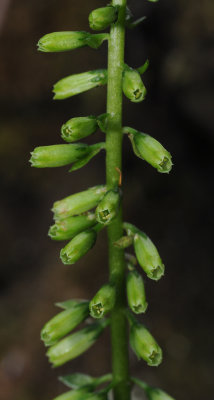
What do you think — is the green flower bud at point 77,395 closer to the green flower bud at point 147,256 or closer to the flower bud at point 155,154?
the green flower bud at point 147,256

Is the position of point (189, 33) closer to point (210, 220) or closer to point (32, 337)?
point (210, 220)

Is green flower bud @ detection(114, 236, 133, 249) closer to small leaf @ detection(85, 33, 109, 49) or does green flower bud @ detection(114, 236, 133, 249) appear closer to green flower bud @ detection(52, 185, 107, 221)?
green flower bud @ detection(52, 185, 107, 221)

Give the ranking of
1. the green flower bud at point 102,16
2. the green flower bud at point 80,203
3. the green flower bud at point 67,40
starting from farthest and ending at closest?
the green flower bud at point 80,203 → the green flower bud at point 67,40 → the green flower bud at point 102,16

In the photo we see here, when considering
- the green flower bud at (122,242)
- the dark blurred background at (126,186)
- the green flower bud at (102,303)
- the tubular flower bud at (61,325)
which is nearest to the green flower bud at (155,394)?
the tubular flower bud at (61,325)

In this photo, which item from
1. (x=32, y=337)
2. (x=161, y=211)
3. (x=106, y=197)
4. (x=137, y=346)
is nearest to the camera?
(x=106, y=197)

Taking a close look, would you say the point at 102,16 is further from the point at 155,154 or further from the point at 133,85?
the point at 155,154

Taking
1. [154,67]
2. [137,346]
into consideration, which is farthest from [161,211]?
[137,346]
